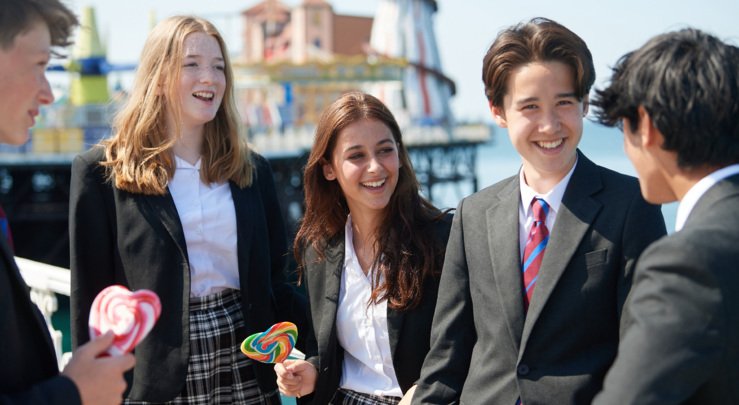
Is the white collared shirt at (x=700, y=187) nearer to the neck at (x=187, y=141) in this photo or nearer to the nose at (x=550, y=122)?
the nose at (x=550, y=122)

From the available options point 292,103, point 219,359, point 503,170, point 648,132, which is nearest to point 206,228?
point 219,359

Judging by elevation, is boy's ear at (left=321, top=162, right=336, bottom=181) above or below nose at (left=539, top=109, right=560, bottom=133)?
below

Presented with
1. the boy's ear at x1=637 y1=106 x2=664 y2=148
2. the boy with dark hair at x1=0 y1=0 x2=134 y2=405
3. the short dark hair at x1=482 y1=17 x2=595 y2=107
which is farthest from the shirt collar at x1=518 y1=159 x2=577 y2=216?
the boy with dark hair at x1=0 y1=0 x2=134 y2=405

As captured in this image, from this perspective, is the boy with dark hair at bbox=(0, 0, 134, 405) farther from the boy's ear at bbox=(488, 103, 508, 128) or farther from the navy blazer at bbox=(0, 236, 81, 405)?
the boy's ear at bbox=(488, 103, 508, 128)

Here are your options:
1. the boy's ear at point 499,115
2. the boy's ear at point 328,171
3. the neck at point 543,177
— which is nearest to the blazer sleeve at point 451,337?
the neck at point 543,177

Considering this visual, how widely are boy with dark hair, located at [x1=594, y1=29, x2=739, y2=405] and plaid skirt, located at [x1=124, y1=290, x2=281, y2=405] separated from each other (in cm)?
192

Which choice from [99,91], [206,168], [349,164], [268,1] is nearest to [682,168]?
[349,164]

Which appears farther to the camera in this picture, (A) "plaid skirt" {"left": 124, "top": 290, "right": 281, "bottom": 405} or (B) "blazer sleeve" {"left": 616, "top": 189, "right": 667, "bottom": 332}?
(A) "plaid skirt" {"left": 124, "top": 290, "right": 281, "bottom": 405}

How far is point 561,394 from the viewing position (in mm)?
2480

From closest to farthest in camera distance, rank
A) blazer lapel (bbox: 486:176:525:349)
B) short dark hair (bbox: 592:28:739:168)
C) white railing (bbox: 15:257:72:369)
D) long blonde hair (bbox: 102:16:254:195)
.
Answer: short dark hair (bbox: 592:28:739:168)
blazer lapel (bbox: 486:176:525:349)
long blonde hair (bbox: 102:16:254:195)
white railing (bbox: 15:257:72:369)

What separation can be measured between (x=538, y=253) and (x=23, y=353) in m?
1.49

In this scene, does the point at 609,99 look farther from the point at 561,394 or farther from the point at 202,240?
the point at 202,240

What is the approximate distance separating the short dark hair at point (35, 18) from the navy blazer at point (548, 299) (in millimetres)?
1372

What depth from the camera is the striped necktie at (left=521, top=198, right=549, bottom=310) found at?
262cm
